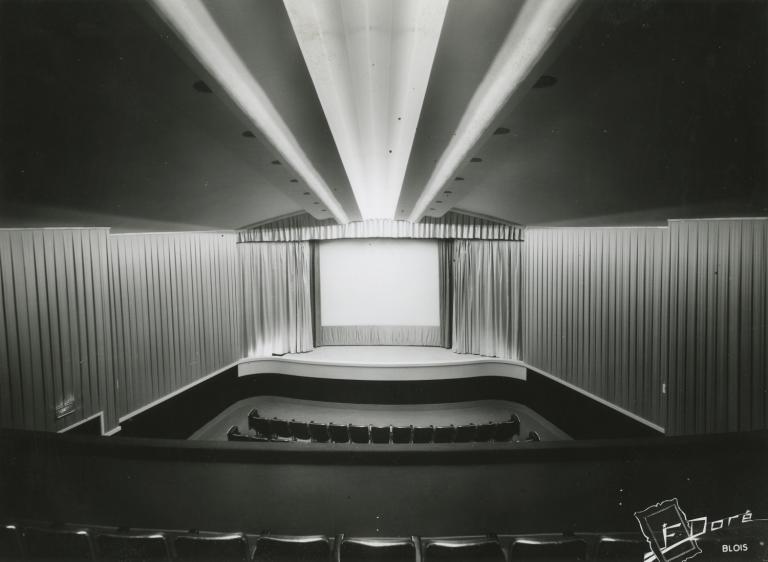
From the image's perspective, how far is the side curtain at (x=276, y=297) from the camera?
37.7 feet

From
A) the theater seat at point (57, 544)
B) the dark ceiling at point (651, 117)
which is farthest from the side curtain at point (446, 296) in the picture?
the theater seat at point (57, 544)

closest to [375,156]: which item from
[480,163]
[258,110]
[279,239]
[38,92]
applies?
[480,163]

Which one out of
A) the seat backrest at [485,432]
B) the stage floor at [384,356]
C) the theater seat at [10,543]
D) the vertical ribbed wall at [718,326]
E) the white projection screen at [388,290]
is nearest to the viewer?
the theater seat at [10,543]

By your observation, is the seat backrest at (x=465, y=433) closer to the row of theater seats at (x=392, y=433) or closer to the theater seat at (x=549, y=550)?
the row of theater seats at (x=392, y=433)

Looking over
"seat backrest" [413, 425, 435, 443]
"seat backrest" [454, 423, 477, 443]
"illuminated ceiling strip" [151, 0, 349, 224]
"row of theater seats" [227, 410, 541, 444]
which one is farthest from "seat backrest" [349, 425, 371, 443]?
"illuminated ceiling strip" [151, 0, 349, 224]

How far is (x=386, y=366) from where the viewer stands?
33.0 feet

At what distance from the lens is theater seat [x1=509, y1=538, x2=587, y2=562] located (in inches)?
108

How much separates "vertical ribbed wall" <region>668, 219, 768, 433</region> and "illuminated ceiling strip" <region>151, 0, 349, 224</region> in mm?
6420

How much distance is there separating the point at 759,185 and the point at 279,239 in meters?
10.5

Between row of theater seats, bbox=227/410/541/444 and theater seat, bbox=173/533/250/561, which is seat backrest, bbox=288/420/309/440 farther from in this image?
theater seat, bbox=173/533/250/561

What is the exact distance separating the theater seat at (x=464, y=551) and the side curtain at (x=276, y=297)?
960 centimetres

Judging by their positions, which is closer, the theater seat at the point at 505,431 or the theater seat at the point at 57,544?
the theater seat at the point at 57,544

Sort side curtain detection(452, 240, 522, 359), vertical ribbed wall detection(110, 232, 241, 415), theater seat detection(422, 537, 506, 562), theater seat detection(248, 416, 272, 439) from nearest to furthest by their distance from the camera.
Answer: theater seat detection(422, 537, 506, 562), vertical ribbed wall detection(110, 232, 241, 415), theater seat detection(248, 416, 272, 439), side curtain detection(452, 240, 522, 359)

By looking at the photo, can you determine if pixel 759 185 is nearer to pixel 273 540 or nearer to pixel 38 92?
pixel 273 540
